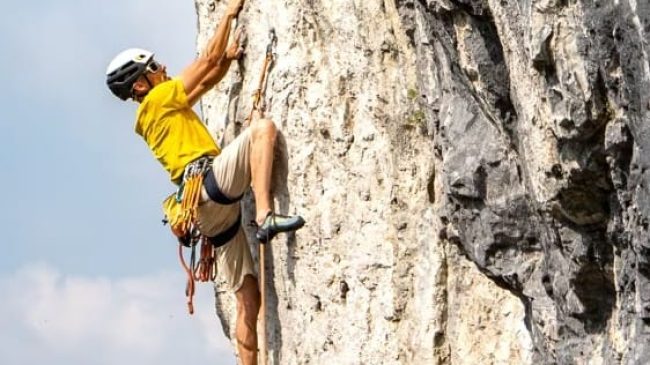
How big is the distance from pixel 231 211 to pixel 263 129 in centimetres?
102

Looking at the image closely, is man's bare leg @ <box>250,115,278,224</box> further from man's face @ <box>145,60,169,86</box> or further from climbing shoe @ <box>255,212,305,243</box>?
man's face @ <box>145,60,169,86</box>

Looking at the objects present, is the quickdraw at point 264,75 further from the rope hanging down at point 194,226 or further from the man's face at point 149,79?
the man's face at point 149,79

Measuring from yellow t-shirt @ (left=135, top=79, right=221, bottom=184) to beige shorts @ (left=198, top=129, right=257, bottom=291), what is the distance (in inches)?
11.7

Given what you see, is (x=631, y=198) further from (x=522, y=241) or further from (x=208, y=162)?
(x=208, y=162)

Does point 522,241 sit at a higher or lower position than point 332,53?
lower

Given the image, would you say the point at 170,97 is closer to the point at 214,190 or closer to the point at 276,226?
the point at 214,190

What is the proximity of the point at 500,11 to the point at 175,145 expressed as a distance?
14.4ft

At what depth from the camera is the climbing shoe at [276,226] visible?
11.5 meters

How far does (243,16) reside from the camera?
12.6m

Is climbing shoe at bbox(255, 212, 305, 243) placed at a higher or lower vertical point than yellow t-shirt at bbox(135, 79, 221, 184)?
lower

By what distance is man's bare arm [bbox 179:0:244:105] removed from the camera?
41.0 ft

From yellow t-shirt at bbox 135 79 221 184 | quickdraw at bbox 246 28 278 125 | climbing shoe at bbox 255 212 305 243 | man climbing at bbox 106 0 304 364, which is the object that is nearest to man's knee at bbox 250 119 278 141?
man climbing at bbox 106 0 304 364

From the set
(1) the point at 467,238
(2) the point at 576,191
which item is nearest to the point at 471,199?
(1) the point at 467,238

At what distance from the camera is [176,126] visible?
12672 mm
